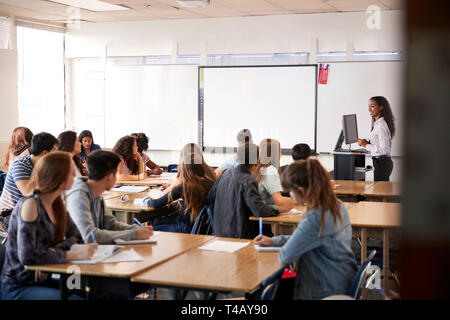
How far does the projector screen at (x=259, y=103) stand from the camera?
8.80m

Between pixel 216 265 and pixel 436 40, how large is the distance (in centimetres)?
261

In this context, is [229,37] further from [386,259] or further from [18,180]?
[386,259]

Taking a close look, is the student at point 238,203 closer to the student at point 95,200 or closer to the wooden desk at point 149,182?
the student at point 95,200

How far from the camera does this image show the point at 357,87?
8.38m

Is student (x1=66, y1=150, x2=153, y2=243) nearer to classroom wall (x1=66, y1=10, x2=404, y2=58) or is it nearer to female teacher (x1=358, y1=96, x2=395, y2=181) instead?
female teacher (x1=358, y1=96, x2=395, y2=181)

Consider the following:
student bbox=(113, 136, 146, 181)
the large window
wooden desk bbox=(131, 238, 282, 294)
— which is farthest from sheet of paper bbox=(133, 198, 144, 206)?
the large window

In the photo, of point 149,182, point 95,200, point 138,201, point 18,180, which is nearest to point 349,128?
point 149,182

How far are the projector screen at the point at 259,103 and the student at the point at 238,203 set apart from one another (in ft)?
16.0

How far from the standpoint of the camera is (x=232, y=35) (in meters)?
9.06

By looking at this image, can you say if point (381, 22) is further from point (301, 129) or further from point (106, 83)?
point (106, 83)

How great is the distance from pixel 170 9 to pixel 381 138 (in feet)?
12.5

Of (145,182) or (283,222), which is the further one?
(145,182)

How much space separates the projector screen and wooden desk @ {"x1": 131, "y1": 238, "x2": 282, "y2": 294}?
19.2 feet
